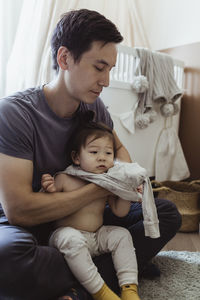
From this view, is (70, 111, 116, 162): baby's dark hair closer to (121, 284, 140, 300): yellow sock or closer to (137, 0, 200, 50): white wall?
(121, 284, 140, 300): yellow sock

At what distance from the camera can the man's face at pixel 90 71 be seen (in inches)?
41.6

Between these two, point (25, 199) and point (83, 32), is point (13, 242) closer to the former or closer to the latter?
point (25, 199)

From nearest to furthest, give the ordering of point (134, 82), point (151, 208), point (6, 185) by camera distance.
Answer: point (6, 185), point (151, 208), point (134, 82)

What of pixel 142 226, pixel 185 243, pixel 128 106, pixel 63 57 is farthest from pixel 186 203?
pixel 63 57

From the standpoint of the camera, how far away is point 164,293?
112cm

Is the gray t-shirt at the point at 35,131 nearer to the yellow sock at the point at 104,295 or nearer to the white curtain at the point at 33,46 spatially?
the yellow sock at the point at 104,295

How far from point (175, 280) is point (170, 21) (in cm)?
202

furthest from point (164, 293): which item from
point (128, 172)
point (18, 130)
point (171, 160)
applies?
point (171, 160)

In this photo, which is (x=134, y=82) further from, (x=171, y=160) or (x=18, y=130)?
(x=18, y=130)

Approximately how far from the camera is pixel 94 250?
1.07m

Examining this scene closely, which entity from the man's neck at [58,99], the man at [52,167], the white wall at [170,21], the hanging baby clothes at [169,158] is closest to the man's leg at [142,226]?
the man at [52,167]

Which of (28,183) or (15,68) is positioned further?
(15,68)

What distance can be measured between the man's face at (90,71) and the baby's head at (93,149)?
115 millimetres

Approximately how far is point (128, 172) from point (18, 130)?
37cm
